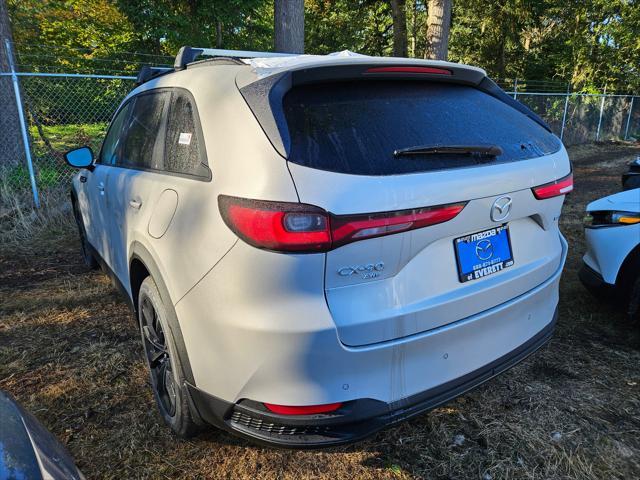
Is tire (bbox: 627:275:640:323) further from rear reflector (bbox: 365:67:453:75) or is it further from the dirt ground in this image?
rear reflector (bbox: 365:67:453:75)

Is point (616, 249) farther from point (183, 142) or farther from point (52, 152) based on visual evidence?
point (52, 152)

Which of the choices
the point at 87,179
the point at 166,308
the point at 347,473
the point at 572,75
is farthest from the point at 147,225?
the point at 572,75

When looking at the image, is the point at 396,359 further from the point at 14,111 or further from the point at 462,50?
the point at 462,50

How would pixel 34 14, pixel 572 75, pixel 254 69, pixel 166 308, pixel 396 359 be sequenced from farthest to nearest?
pixel 572 75 < pixel 34 14 < pixel 166 308 < pixel 254 69 < pixel 396 359

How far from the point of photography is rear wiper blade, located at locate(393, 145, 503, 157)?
5.69ft

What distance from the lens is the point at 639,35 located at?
19.0 metres

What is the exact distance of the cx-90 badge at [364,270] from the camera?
5.16ft

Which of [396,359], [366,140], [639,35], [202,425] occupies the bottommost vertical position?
[202,425]

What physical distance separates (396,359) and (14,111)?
7.97m

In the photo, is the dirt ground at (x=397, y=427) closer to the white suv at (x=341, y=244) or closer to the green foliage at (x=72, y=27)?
the white suv at (x=341, y=244)

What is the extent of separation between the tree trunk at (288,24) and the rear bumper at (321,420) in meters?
6.61

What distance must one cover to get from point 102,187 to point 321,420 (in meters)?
2.46

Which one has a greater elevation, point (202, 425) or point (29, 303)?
point (202, 425)

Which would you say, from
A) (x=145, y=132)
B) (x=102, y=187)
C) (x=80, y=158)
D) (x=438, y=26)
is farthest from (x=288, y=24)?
(x=145, y=132)
